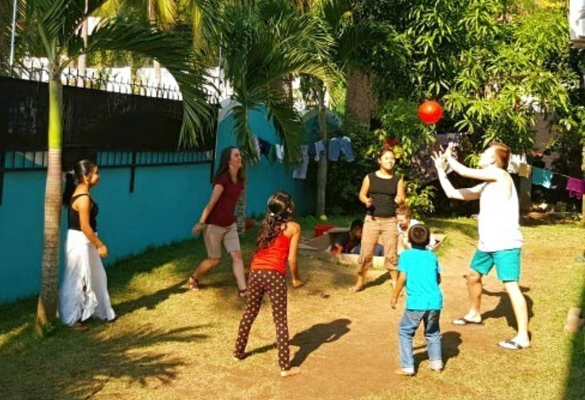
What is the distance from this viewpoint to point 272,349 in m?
6.08

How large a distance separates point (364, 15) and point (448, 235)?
4190 millimetres

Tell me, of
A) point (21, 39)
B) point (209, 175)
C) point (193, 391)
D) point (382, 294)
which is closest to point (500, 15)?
point (209, 175)

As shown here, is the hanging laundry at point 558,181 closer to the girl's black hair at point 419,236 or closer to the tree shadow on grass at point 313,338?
the tree shadow on grass at point 313,338

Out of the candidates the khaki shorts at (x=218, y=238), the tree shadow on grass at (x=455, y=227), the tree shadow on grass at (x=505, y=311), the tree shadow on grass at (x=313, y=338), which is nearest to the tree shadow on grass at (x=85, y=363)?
the tree shadow on grass at (x=313, y=338)

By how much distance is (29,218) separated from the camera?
7.35m

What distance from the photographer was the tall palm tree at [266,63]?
33.0 feet

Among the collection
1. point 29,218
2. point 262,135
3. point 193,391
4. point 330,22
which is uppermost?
point 330,22

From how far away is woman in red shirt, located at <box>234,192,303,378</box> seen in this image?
544cm

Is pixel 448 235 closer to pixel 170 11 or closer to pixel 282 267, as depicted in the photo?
pixel 282 267

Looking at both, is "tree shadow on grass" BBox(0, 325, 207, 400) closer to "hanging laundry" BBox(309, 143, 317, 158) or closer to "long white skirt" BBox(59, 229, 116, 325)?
"long white skirt" BBox(59, 229, 116, 325)

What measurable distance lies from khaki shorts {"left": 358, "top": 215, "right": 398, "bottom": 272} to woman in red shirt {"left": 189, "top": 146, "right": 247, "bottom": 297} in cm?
142

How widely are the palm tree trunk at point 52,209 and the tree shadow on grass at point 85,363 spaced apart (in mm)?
264

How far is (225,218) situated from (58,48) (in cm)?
237

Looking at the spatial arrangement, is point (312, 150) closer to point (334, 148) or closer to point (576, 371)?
point (334, 148)
